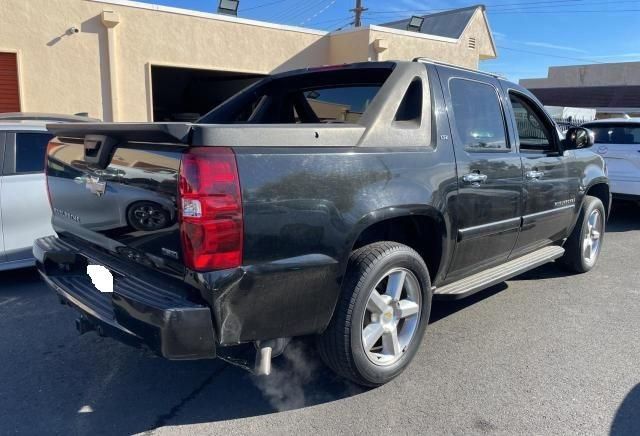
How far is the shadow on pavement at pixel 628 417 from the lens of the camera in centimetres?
295

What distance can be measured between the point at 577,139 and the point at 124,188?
407 centimetres

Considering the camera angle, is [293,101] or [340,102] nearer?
[340,102]

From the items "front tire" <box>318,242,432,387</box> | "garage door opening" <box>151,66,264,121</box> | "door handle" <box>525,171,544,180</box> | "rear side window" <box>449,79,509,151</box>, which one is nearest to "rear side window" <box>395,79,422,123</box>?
"rear side window" <box>449,79,509,151</box>

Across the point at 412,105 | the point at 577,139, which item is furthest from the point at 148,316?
the point at 577,139

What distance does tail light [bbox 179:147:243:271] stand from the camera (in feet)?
8.04

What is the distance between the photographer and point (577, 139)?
5.03m

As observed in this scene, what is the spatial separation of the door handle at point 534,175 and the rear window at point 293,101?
1.57m

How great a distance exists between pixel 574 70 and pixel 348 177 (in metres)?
Answer: 46.9

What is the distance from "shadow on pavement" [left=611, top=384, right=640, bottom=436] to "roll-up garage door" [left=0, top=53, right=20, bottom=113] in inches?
443

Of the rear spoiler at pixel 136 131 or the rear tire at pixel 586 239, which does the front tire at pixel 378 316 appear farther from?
the rear tire at pixel 586 239

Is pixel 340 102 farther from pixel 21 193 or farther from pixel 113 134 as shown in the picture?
pixel 21 193

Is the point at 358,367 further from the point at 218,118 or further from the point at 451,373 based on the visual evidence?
the point at 218,118

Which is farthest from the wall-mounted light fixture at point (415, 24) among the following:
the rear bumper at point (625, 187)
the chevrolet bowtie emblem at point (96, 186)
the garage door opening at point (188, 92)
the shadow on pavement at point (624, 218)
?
the chevrolet bowtie emblem at point (96, 186)

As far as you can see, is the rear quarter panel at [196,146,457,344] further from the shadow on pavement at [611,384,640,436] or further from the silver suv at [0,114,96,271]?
the silver suv at [0,114,96,271]
